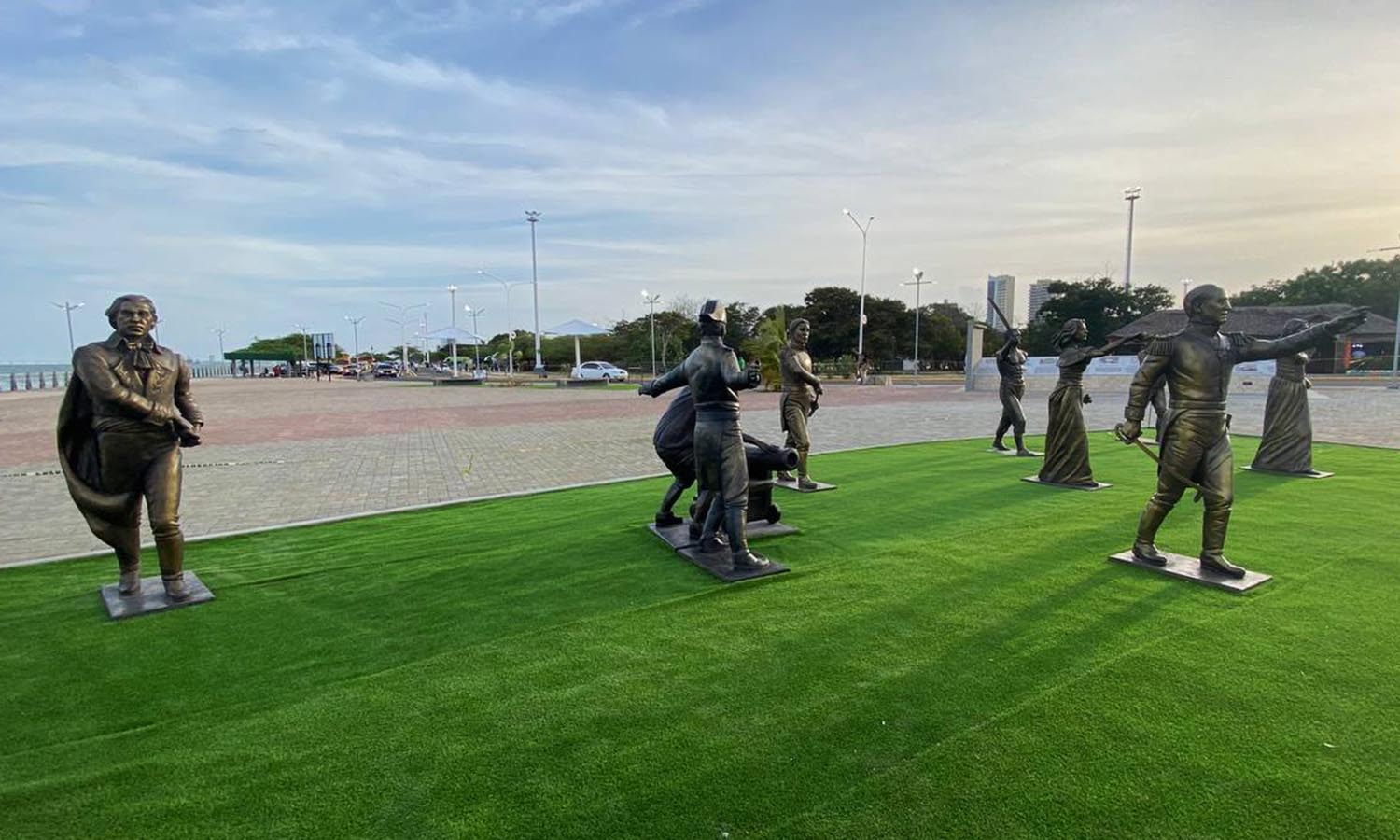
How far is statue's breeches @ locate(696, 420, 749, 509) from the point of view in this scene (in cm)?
504

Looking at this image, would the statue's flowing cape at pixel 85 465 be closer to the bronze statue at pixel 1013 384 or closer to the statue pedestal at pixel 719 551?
the statue pedestal at pixel 719 551

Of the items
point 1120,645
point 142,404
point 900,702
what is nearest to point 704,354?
point 900,702

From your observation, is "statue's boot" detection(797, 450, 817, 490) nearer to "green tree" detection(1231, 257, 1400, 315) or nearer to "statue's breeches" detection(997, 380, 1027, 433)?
"statue's breeches" detection(997, 380, 1027, 433)

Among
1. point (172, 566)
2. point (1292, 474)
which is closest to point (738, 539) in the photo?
point (172, 566)

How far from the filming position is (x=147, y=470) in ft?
15.0

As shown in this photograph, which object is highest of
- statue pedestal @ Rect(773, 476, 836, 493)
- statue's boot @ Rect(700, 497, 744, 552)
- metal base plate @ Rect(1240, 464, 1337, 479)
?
statue's boot @ Rect(700, 497, 744, 552)

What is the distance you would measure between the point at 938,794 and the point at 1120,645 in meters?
1.88

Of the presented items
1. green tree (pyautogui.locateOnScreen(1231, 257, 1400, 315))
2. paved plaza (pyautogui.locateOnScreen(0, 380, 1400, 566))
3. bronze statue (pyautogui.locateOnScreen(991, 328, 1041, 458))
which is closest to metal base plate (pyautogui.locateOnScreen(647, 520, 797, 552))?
paved plaza (pyautogui.locateOnScreen(0, 380, 1400, 566))

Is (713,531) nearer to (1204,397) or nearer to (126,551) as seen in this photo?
(1204,397)

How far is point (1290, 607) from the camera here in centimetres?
429

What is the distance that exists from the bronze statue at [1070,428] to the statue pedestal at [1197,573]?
3.10 metres

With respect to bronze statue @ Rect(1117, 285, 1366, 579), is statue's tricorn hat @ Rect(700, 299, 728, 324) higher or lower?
higher

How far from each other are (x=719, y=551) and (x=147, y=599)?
4.05 m

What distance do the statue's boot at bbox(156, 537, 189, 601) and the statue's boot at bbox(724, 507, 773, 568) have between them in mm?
3838
